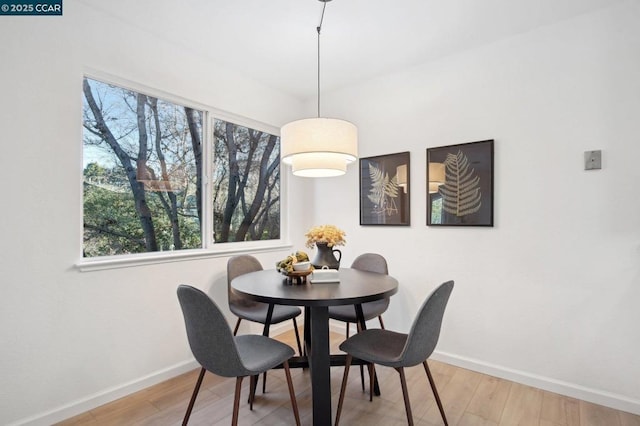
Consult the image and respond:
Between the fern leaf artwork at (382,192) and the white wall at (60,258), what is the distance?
1960 millimetres

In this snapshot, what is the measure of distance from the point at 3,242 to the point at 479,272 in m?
3.09

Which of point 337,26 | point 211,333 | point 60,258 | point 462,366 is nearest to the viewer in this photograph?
point 211,333

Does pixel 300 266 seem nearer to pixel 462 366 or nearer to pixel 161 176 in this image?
pixel 161 176

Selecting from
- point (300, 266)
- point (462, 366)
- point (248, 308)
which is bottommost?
point (462, 366)

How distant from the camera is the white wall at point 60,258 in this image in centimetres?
169

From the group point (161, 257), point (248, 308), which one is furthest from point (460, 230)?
point (161, 257)

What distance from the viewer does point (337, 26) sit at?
2.24 metres

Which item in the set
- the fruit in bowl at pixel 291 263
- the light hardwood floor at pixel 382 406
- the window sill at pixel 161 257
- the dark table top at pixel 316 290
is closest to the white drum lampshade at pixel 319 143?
the fruit in bowl at pixel 291 263

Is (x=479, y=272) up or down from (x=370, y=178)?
down

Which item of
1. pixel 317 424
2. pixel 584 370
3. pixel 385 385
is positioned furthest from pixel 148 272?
pixel 584 370

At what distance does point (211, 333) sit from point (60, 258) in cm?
119

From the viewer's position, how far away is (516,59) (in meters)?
2.33

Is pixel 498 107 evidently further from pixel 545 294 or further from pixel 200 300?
pixel 200 300

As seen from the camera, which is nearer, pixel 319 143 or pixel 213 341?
pixel 213 341
